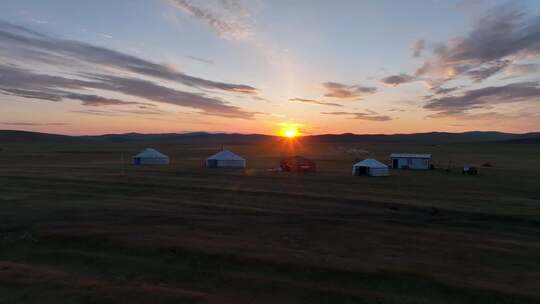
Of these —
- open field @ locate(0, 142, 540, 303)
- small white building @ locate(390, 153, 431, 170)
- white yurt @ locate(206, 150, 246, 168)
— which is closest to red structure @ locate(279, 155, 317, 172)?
white yurt @ locate(206, 150, 246, 168)

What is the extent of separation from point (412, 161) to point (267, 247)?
44.8 meters

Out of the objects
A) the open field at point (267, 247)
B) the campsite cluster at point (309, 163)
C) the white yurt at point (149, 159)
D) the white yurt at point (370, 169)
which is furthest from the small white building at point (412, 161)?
the white yurt at point (149, 159)

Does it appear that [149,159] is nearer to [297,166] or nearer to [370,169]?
[297,166]

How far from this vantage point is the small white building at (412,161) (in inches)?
2172

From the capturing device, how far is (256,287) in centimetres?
1203

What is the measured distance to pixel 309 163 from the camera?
5362 centimetres

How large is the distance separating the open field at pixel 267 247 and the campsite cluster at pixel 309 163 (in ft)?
51.4

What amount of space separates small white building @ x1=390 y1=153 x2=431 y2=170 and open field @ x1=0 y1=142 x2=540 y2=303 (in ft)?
78.6

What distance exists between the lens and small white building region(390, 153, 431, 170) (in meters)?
55.2

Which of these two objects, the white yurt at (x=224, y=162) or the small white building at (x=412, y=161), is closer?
the small white building at (x=412, y=161)

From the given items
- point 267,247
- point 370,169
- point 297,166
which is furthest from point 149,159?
point 267,247

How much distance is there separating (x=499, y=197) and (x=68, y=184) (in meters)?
36.9

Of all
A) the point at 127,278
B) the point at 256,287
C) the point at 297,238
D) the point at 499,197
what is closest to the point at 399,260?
the point at 297,238

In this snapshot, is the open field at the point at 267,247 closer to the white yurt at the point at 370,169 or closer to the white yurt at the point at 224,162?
the white yurt at the point at 370,169
